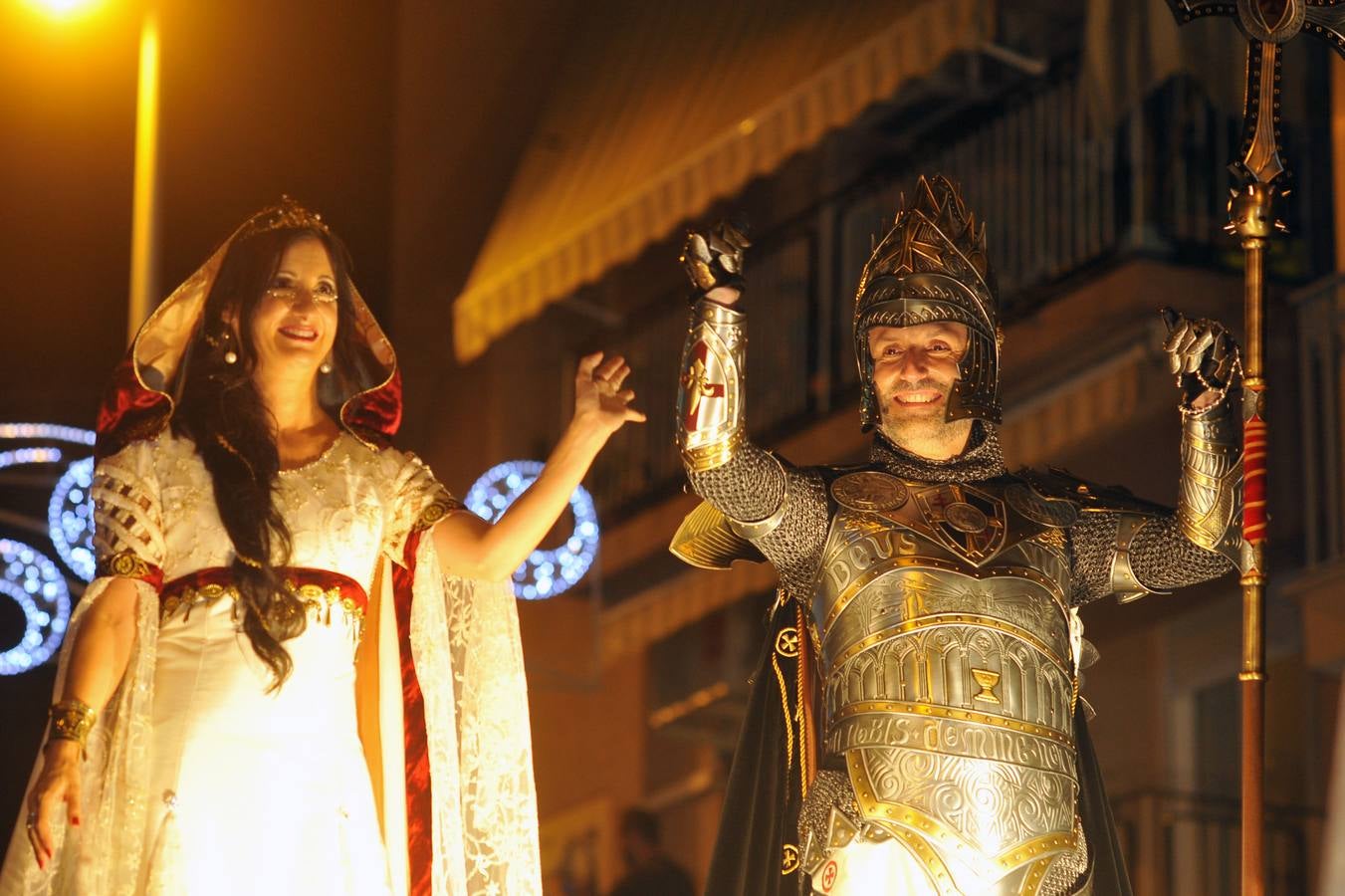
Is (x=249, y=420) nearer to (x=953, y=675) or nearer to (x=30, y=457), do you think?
(x=953, y=675)

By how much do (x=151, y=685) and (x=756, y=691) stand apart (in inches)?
56.1

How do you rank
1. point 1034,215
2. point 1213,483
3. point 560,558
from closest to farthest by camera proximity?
point 1213,483
point 560,558
point 1034,215

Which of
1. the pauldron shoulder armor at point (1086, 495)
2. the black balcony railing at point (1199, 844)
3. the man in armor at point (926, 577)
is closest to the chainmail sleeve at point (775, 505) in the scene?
the man in armor at point (926, 577)

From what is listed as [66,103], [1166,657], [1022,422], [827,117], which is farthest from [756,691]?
[66,103]

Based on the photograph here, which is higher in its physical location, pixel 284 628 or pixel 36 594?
pixel 36 594

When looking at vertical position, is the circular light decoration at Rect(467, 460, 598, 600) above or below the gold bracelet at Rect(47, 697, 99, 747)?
above

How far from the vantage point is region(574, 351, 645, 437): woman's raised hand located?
6484 mm

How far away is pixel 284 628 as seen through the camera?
643 centimetres

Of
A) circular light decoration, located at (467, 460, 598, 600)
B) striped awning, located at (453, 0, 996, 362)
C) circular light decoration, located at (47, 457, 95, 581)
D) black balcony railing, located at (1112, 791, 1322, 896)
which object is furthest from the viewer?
black balcony railing, located at (1112, 791, 1322, 896)

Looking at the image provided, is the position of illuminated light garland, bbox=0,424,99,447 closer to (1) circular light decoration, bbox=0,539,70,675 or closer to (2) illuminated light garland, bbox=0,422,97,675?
(2) illuminated light garland, bbox=0,422,97,675

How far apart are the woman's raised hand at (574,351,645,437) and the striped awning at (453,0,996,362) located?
396 centimetres

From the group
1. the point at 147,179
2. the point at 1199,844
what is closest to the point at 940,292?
the point at 147,179

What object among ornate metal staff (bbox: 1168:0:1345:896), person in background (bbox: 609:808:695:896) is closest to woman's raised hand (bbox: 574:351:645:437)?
ornate metal staff (bbox: 1168:0:1345:896)

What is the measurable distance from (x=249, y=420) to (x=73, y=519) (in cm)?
448
